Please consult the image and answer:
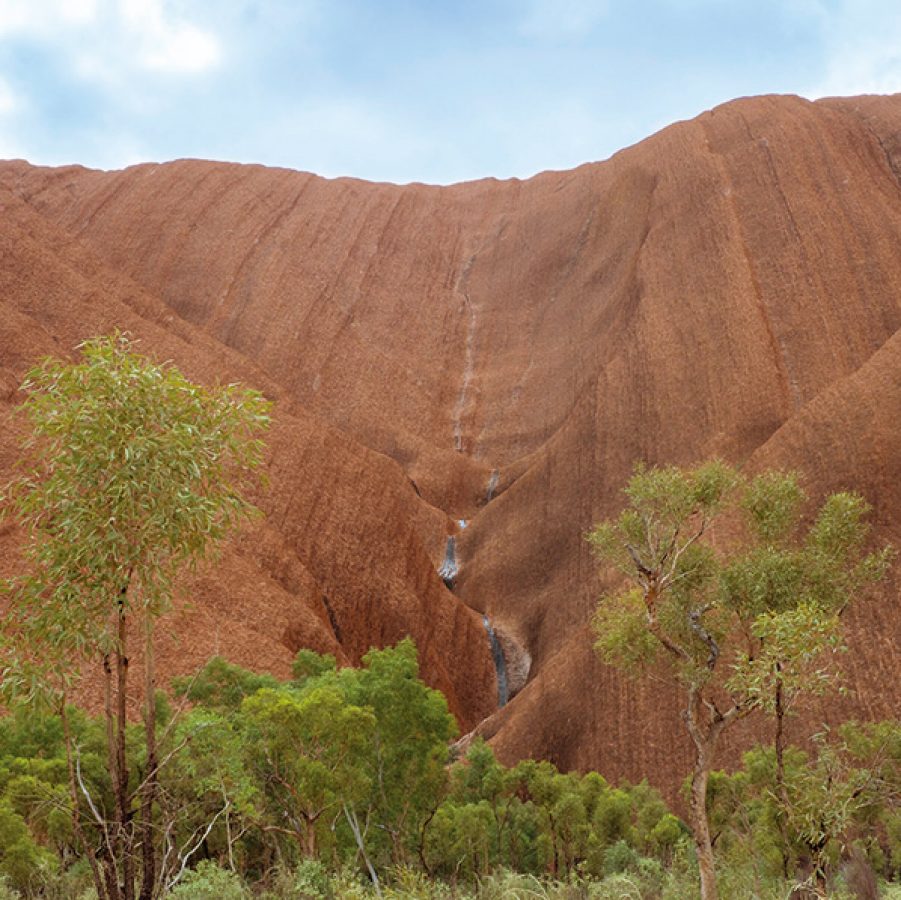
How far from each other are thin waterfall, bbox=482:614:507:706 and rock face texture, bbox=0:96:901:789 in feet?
1.10

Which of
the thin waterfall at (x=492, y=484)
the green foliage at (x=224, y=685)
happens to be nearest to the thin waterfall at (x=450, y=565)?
the thin waterfall at (x=492, y=484)

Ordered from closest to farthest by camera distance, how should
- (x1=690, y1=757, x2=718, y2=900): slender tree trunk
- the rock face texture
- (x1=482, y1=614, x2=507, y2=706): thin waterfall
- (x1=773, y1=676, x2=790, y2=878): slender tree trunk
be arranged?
(x1=690, y1=757, x2=718, y2=900): slender tree trunk < (x1=773, y1=676, x2=790, y2=878): slender tree trunk < the rock face texture < (x1=482, y1=614, x2=507, y2=706): thin waterfall

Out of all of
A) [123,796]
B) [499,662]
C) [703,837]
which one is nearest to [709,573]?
[703,837]

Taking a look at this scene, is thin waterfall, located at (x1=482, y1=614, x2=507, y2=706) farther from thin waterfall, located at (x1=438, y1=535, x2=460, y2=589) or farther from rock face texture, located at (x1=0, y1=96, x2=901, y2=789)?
thin waterfall, located at (x1=438, y1=535, x2=460, y2=589)

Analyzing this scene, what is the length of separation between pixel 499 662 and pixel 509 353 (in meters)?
24.7

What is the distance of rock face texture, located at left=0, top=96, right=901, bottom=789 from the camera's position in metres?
29.8

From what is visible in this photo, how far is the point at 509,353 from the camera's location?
58750mm

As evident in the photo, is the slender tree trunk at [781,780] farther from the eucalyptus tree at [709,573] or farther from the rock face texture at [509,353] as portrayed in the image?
the rock face texture at [509,353]

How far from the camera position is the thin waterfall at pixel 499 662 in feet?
123

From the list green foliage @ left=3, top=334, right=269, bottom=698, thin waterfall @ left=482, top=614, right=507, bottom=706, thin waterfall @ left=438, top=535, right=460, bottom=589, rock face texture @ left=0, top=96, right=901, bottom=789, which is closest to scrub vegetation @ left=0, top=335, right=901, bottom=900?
green foliage @ left=3, top=334, right=269, bottom=698

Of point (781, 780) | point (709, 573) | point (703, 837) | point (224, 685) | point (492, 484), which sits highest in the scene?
point (492, 484)

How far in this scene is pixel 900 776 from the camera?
55.1ft

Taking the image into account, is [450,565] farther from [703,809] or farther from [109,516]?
[109,516]

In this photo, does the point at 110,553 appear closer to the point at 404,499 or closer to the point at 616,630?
the point at 616,630
